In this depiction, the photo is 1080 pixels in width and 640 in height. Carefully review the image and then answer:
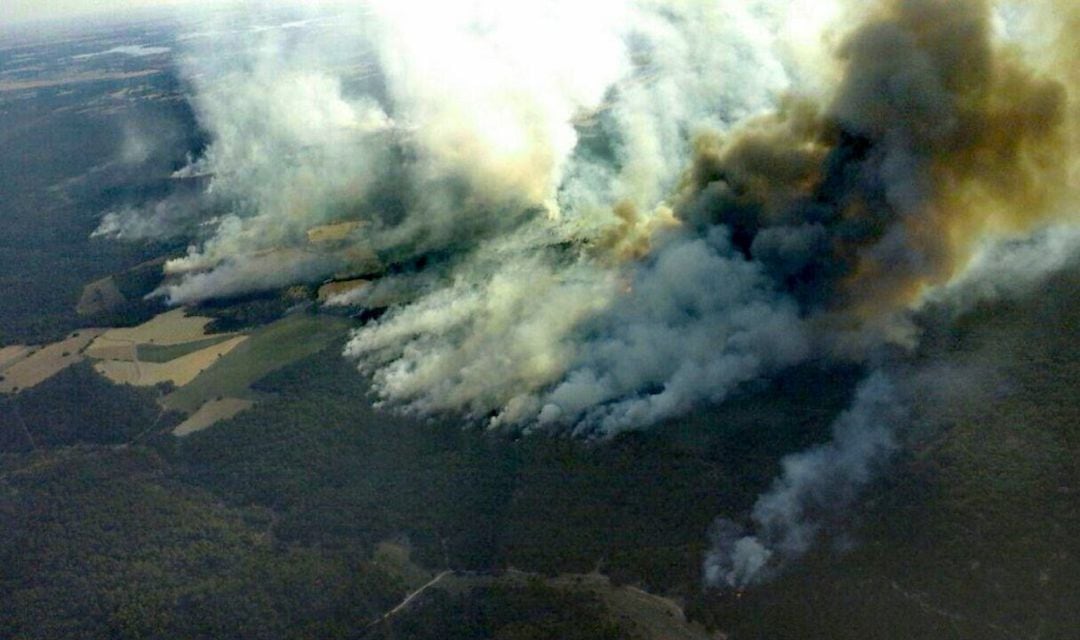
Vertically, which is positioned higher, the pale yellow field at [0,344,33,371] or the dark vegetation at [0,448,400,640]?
the pale yellow field at [0,344,33,371]

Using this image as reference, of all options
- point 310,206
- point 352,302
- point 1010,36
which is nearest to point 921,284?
point 1010,36

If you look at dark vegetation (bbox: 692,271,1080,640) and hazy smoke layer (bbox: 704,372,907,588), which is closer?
dark vegetation (bbox: 692,271,1080,640)

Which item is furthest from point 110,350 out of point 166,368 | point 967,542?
point 967,542

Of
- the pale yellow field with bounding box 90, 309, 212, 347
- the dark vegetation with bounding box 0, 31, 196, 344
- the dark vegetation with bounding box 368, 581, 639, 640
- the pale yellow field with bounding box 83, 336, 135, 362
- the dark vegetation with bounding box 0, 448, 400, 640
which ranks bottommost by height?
the dark vegetation with bounding box 368, 581, 639, 640

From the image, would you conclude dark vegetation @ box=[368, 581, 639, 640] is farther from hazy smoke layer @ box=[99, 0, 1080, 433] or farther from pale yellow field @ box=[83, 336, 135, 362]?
pale yellow field @ box=[83, 336, 135, 362]

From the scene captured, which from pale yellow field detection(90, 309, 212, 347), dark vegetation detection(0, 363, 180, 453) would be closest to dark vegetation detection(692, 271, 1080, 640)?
dark vegetation detection(0, 363, 180, 453)

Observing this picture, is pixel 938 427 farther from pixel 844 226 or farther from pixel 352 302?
pixel 352 302

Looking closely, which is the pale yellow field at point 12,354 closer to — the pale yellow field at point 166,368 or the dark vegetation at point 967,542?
the pale yellow field at point 166,368

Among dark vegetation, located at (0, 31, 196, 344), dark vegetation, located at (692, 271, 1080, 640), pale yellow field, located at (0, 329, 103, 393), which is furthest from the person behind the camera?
dark vegetation, located at (0, 31, 196, 344)
